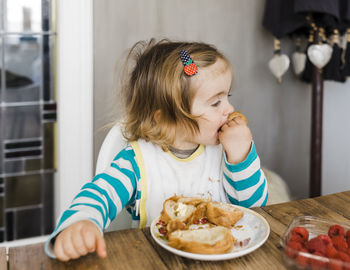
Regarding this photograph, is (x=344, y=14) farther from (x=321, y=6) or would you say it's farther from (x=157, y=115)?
(x=157, y=115)

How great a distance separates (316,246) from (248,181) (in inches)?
18.4

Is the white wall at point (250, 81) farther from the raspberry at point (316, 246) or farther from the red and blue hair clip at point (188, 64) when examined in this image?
the raspberry at point (316, 246)

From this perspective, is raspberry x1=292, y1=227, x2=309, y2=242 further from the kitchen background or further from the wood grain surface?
the kitchen background

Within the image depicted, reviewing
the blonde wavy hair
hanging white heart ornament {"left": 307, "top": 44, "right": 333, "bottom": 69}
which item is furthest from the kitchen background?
the blonde wavy hair

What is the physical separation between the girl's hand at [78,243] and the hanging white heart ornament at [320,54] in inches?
65.4

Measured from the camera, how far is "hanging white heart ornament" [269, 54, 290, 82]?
237cm

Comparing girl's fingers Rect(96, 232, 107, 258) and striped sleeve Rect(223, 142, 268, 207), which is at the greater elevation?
striped sleeve Rect(223, 142, 268, 207)

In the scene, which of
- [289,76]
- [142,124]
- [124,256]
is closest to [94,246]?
[124,256]

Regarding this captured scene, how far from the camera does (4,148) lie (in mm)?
2188

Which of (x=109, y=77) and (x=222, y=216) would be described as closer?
(x=222, y=216)

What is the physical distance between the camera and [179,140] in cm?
133

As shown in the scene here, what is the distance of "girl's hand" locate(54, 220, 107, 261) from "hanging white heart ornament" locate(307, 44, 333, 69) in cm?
166

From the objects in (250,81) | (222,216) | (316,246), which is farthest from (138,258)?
(250,81)

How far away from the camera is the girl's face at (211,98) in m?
1.22
